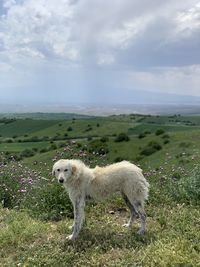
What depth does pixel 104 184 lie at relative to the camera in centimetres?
722

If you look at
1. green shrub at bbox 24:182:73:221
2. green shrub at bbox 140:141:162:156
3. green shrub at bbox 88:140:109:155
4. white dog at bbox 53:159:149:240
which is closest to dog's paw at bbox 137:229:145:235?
white dog at bbox 53:159:149:240

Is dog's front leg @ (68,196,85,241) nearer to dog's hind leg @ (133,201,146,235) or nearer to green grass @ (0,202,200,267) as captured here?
green grass @ (0,202,200,267)

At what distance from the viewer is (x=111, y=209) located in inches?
346

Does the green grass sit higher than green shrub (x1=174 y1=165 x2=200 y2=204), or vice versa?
green shrub (x1=174 y1=165 x2=200 y2=204)

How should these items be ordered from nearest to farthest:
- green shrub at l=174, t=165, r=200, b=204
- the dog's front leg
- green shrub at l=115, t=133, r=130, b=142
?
the dog's front leg < green shrub at l=174, t=165, r=200, b=204 < green shrub at l=115, t=133, r=130, b=142

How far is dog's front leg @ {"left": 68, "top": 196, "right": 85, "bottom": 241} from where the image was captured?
6.94 meters

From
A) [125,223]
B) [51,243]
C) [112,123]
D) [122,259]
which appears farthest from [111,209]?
[112,123]

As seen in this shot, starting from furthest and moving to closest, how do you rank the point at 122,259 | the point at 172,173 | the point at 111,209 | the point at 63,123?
the point at 63,123 → the point at 172,173 → the point at 111,209 → the point at 122,259

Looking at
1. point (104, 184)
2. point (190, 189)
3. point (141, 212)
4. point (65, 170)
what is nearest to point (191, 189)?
point (190, 189)

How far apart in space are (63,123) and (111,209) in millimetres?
86580

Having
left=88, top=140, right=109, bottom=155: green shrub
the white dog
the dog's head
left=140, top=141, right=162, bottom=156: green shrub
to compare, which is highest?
the dog's head

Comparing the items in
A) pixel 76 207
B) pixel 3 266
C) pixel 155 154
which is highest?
pixel 76 207

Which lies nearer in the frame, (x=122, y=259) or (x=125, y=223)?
(x=122, y=259)

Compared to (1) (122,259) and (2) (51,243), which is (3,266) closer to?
(2) (51,243)
